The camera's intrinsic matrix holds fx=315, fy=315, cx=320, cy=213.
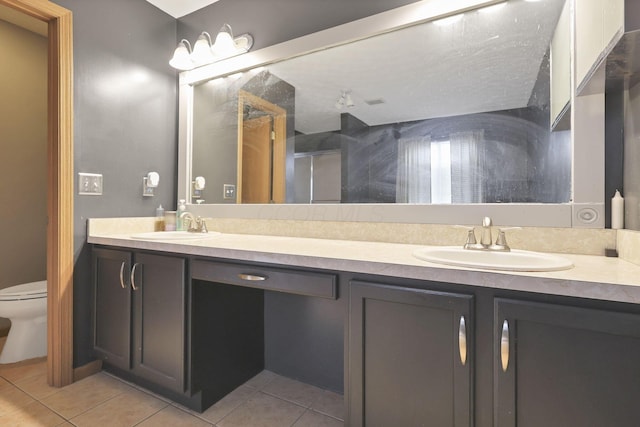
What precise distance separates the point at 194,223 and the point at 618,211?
2060 mm

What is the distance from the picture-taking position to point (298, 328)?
5.70 ft

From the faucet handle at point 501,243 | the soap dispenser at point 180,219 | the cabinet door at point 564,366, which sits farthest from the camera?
the soap dispenser at point 180,219

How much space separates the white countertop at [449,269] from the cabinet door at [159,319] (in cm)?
10

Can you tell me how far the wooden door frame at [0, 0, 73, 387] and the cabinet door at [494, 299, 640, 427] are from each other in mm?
1988

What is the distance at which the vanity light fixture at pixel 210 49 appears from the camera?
75.8 inches

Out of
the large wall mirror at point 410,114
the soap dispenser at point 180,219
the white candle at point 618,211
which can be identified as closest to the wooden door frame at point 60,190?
the soap dispenser at point 180,219

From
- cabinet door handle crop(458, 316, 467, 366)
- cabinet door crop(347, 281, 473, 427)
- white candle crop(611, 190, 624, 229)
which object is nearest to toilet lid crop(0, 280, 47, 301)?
cabinet door crop(347, 281, 473, 427)

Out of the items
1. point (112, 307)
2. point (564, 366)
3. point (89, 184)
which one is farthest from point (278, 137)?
point (564, 366)

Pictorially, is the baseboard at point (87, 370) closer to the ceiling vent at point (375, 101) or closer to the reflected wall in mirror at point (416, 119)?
the reflected wall in mirror at point (416, 119)

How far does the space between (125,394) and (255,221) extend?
1.09 meters

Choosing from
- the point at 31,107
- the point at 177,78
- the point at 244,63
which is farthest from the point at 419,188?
the point at 31,107

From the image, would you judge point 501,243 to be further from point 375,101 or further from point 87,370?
point 87,370

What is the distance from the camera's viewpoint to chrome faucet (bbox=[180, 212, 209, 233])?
195cm

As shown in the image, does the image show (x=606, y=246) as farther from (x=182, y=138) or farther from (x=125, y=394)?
(x=182, y=138)
